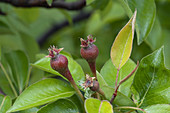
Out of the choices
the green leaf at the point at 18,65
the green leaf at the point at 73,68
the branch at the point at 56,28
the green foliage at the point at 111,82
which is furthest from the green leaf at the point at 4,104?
the branch at the point at 56,28

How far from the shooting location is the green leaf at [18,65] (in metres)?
1.25

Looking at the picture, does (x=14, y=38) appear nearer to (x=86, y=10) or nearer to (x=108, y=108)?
(x=86, y=10)

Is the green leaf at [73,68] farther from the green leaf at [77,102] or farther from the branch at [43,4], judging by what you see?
the branch at [43,4]

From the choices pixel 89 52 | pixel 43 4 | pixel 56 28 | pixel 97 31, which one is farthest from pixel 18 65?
A: pixel 56 28

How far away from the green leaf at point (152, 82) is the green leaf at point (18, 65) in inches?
21.4

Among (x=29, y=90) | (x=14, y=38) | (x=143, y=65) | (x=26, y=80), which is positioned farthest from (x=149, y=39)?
(x=14, y=38)

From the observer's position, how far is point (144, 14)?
1025 millimetres

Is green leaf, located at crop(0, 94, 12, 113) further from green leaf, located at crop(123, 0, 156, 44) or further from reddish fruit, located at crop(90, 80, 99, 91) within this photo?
green leaf, located at crop(123, 0, 156, 44)

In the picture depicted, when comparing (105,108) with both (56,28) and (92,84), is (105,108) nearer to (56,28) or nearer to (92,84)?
(92,84)

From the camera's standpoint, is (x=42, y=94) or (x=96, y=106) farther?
(x=42, y=94)

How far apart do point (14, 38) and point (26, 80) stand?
1.16m

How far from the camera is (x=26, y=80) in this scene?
122 cm

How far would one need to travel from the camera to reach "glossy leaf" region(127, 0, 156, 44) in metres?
1.00

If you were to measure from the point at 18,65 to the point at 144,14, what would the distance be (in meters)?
0.62
